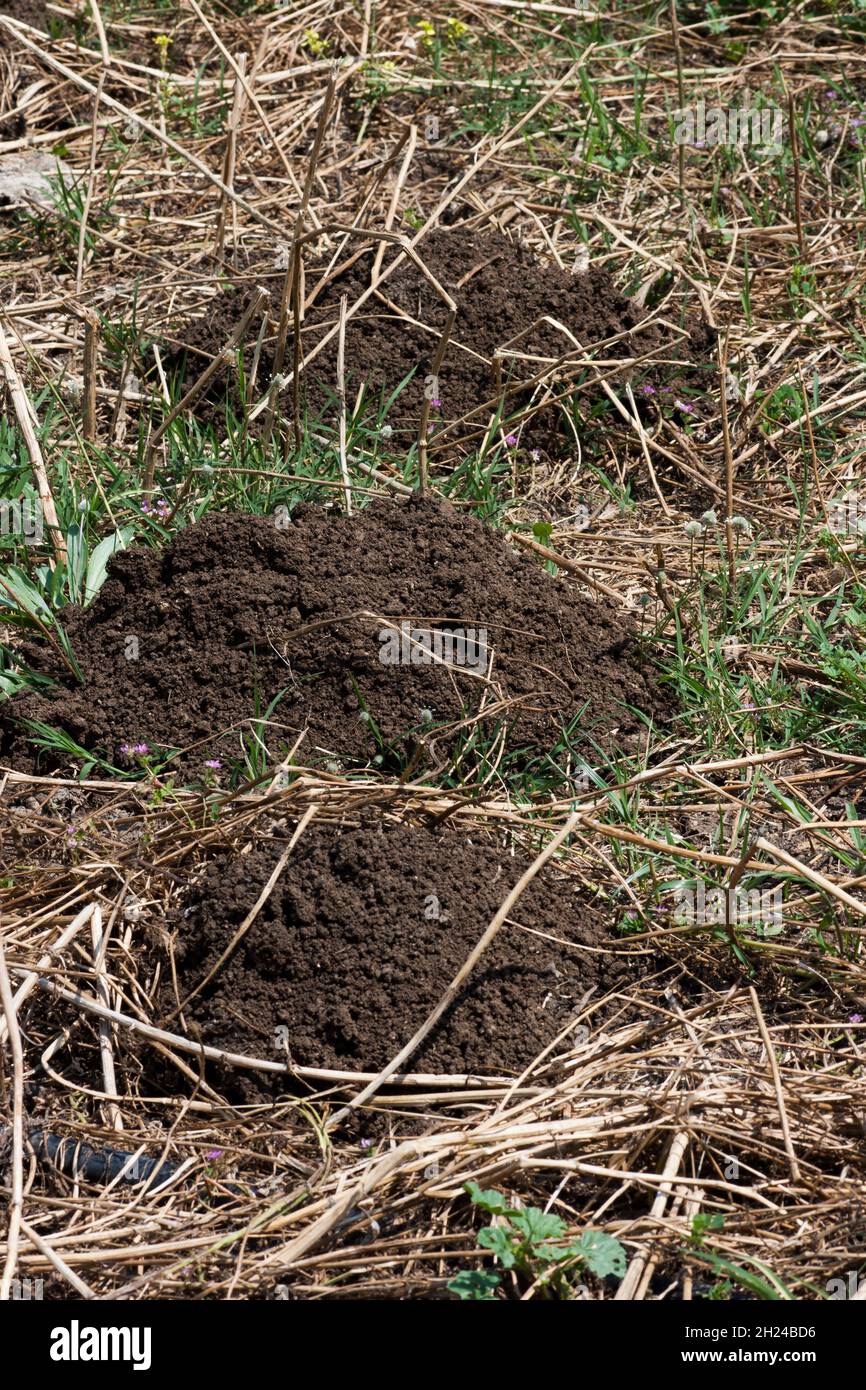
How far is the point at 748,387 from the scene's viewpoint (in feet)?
13.6

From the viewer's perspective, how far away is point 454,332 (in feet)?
13.5

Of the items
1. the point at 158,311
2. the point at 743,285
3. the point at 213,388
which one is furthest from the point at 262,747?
the point at 743,285

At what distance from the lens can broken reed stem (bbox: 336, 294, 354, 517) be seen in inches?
139

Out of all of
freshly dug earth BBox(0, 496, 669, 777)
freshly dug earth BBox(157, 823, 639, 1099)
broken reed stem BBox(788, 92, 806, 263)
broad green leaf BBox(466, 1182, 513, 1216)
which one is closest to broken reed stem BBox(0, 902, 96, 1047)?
freshly dug earth BBox(157, 823, 639, 1099)

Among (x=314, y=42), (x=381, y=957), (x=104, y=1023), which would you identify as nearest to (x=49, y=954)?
(x=104, y=1023)

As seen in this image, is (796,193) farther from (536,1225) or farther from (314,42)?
(536,1225)

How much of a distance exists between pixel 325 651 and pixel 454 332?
1463 mm

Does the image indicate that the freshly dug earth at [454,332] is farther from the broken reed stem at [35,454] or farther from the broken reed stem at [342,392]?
the broken reed stem at [35,454]

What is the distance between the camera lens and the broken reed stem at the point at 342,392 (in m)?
3.54

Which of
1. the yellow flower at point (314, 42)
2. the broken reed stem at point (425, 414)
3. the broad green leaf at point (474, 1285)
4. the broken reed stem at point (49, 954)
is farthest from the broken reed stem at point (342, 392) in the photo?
the broad green leaf at point (474, 1285)

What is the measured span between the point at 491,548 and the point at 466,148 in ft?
7.76

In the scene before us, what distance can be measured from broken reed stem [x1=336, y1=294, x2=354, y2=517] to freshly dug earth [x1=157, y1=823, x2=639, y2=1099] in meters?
1.06

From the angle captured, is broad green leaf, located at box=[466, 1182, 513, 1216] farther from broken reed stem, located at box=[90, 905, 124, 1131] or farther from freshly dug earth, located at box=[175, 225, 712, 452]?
freshly dug earth, located at box=[175, 225, 712, 452]

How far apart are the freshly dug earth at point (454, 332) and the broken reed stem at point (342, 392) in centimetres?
5
